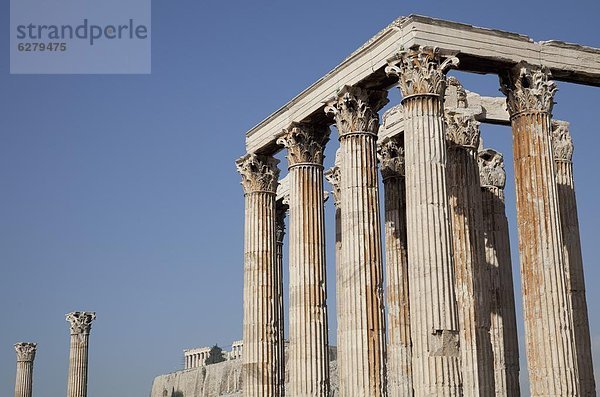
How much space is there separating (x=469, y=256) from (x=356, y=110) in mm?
6775

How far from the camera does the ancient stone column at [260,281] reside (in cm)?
3391

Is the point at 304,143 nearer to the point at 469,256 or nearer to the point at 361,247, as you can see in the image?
the point at 361,247

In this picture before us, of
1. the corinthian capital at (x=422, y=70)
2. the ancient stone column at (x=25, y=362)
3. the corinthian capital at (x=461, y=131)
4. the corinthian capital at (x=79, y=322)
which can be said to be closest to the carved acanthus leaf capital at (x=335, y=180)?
the corinthian capital at (x=461, y=131)

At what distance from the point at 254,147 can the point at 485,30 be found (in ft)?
36.8

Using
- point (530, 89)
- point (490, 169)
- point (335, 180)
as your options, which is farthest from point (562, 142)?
point (335, 180)

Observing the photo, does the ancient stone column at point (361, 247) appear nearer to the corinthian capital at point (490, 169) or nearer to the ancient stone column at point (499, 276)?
the ancient stone column at point (499, 276)

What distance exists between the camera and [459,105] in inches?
1346

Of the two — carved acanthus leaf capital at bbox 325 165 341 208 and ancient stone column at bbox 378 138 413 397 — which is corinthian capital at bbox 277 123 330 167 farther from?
carved acanthus leaf capital at bbox 325 165 341 208

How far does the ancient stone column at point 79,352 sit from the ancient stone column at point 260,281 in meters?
22.6

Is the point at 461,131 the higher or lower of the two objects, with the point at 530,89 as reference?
higher

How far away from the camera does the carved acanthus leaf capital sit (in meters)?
38.8

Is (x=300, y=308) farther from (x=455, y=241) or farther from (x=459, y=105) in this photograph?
(x=459, y=105)

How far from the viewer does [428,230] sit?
984 inches

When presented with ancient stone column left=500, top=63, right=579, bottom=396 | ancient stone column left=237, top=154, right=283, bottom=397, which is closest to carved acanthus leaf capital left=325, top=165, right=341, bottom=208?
ancient stone column left=237, top=154, right=283, bottom=397
